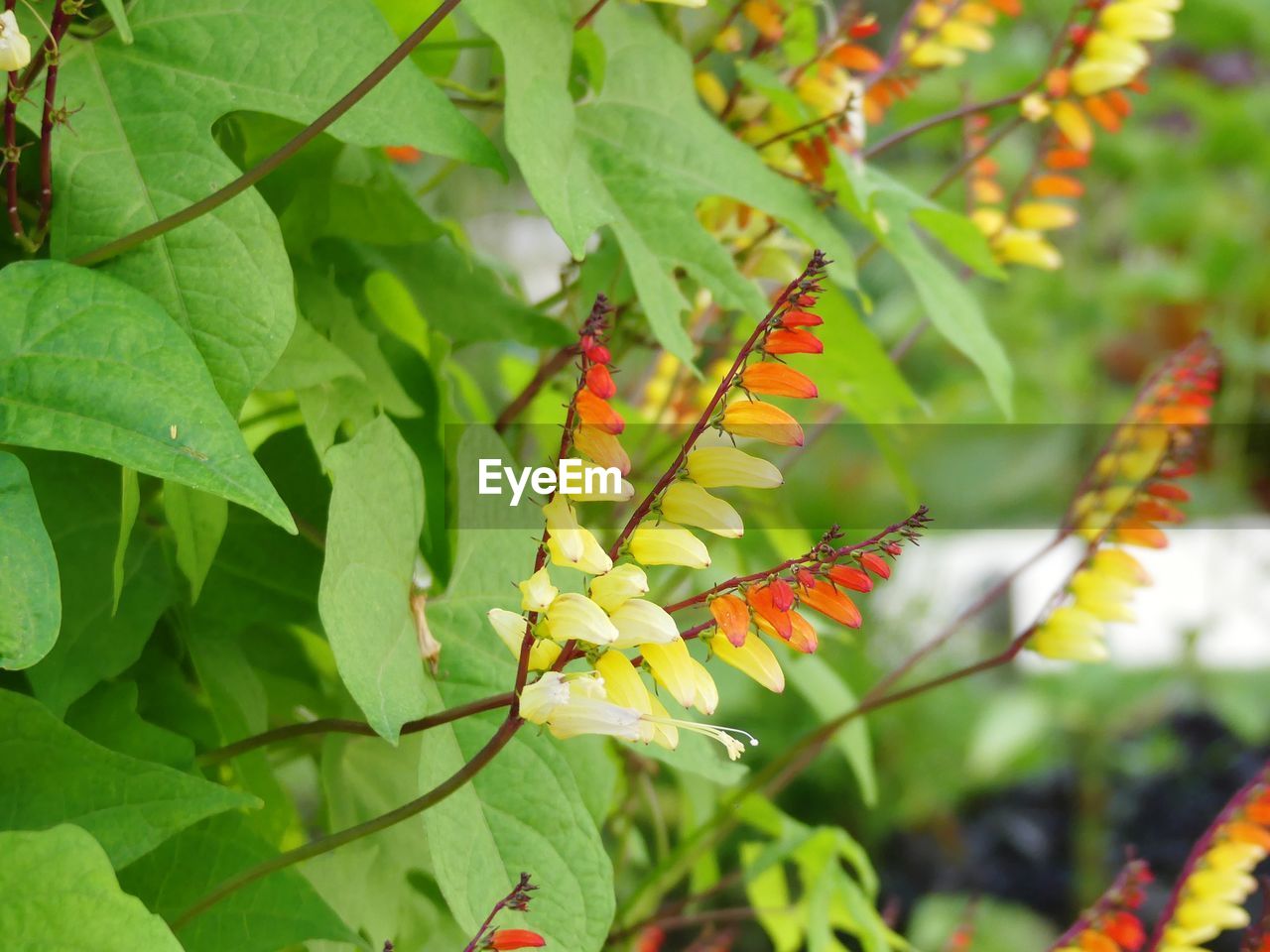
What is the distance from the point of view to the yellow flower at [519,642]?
1.00 feet

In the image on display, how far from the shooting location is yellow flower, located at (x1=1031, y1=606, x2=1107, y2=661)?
526mm

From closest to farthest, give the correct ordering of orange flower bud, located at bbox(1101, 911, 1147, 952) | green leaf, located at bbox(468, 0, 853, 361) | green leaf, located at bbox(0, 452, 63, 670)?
green leaf, located at bbox(0, 452, 63, 670) → green leaf, located at bbox(468, 0, 853, 361) → orange flower bud, located at bbox(1101, 911, 1147, 952)

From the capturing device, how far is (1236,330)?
2510mm

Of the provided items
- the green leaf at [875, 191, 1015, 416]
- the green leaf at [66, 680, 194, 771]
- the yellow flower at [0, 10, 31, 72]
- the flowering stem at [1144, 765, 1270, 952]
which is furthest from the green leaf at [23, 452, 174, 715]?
the flowering stem at [1144, 765, 1270, 952]

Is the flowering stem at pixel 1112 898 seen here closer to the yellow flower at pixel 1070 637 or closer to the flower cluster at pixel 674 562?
the yellow flower at pixel 1070 637

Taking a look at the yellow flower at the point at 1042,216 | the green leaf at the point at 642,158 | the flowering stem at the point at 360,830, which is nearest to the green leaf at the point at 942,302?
the green leaf at the point at 642,158

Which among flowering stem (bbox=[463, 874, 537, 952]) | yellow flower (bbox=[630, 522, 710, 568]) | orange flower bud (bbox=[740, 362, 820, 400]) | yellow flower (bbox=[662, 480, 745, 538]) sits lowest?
flowering stem (bbox=[463, 874, 537, 952])

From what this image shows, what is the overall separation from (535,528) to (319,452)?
0.26 feet

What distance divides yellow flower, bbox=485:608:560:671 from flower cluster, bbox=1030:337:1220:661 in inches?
10.6

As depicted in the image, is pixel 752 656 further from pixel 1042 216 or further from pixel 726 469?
pixel 1042 216

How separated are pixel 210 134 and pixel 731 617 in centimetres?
18

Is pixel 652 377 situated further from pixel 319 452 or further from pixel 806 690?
pixel 319 452

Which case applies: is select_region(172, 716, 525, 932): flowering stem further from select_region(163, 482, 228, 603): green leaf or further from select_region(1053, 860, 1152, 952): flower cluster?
select_region(1053, 860, 1152, 952): flower cluster

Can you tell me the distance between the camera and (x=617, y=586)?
296 millimetres
